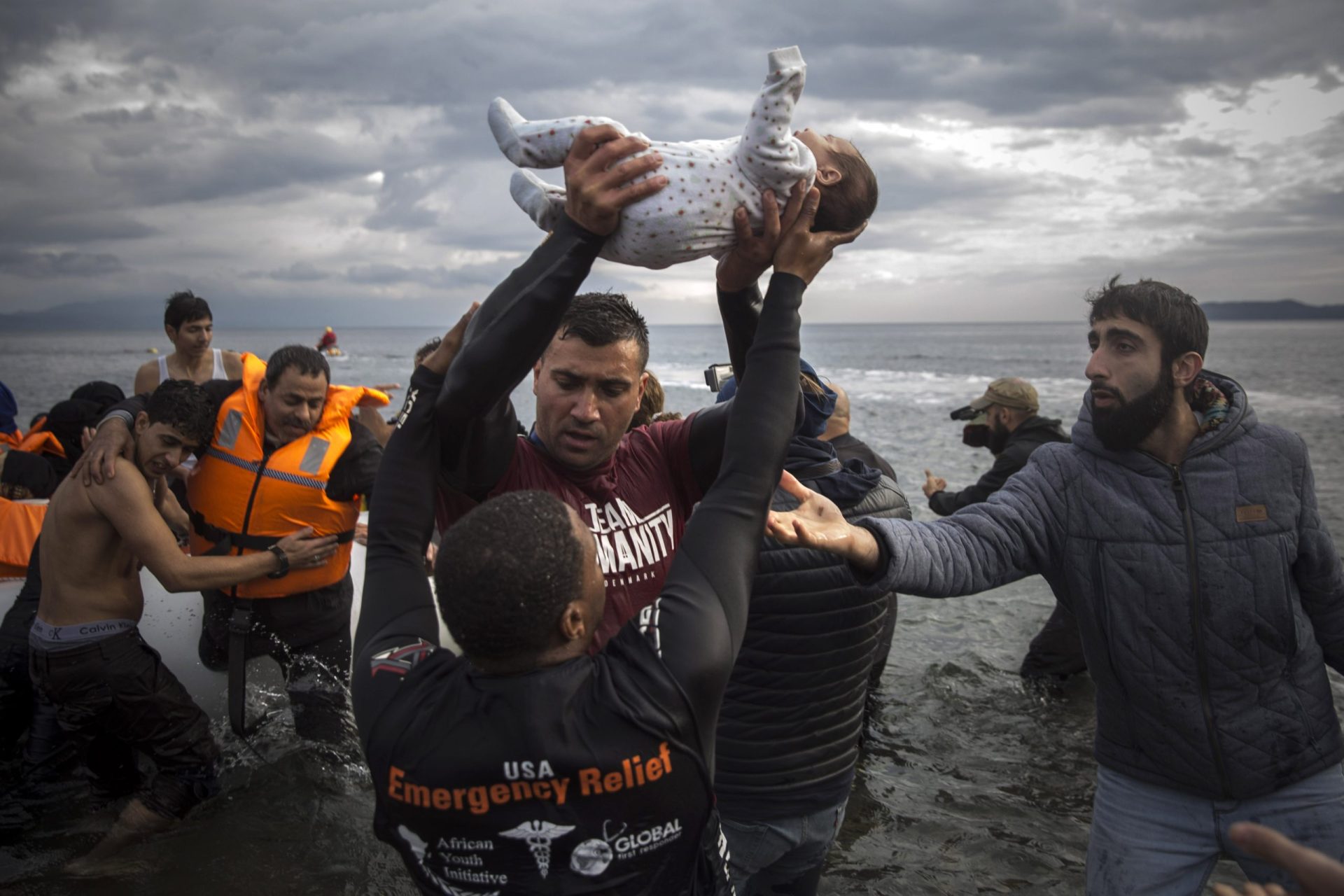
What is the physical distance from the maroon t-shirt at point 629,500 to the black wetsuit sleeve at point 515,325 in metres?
0.47

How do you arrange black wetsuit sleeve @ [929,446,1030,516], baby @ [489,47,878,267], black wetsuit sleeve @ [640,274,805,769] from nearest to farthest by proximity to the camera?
black wetsuit sleeve @ [640,274,805,769] < baby @ [489,47,878,267] < black wetsuit sleeve @ [929,446,1030,516]

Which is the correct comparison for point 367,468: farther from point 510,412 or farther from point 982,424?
point 982,424

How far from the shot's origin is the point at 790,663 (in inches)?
113

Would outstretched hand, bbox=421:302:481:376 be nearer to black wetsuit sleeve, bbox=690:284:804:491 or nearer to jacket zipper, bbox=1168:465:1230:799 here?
black wetsuit sleeve, bbox=690:284:804:491

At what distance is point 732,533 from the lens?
190 cm

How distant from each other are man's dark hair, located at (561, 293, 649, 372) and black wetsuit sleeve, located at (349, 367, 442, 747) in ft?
1.69

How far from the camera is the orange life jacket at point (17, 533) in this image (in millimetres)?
5727

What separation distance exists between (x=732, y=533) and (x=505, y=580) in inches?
19.5

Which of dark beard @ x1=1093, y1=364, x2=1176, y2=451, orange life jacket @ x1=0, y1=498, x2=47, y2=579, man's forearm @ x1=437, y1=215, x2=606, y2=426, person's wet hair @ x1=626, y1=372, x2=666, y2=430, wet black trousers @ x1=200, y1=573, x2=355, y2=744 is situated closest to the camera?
man's forearm @ x1=437, y1=215, x2=606, y2=426

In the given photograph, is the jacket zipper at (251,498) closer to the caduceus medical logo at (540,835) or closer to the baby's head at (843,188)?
the baby's head at (843,188)

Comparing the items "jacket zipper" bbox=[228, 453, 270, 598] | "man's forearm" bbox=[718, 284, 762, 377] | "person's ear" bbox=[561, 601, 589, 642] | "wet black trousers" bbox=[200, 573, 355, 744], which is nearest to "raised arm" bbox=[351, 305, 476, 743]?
"person's ear" bbox=[561, 601, 589, 642]

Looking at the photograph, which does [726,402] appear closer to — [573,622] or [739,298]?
[739,298]

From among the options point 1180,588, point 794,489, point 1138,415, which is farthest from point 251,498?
point 1180,588

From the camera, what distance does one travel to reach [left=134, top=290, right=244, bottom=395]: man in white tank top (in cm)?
711
